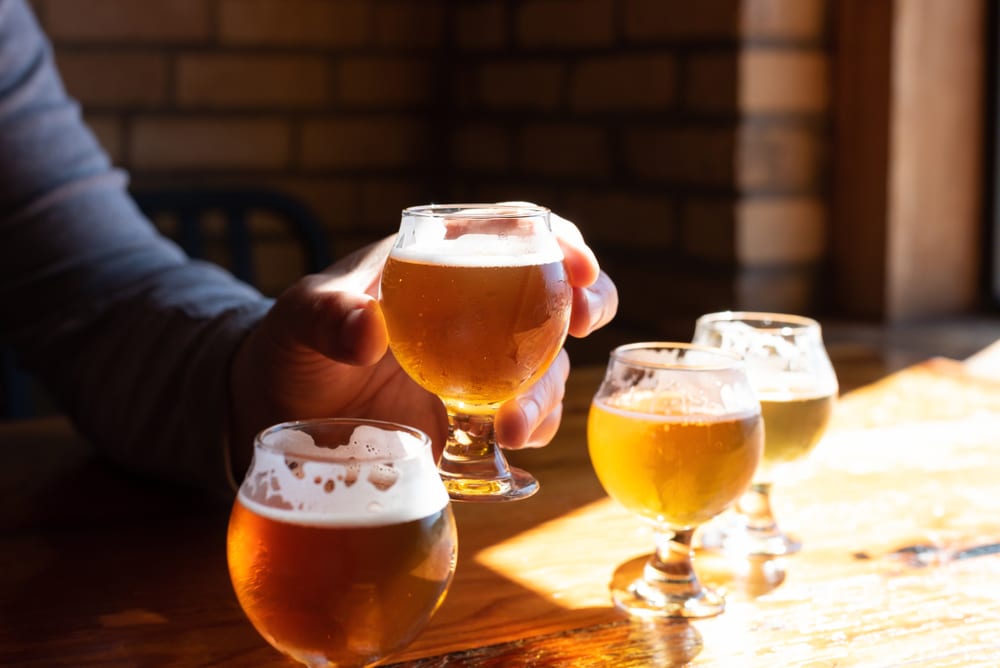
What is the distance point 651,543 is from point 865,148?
1.34m

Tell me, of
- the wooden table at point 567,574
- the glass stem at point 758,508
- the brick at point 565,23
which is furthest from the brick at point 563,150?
the glass stem at point 758,508

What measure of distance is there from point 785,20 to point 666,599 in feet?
4.90

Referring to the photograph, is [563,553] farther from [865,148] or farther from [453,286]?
[865,148]

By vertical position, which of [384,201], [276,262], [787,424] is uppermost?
[787,424]

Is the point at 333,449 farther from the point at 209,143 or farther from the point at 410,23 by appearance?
the point at 410,23

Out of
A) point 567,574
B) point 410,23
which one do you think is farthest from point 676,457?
point 410,23

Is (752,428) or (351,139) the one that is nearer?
(752,428)

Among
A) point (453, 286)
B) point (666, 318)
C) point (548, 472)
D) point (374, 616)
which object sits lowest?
point (666, 318)

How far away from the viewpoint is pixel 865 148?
2.13 meters

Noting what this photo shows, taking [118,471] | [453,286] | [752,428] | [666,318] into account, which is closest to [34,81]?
[118,471]

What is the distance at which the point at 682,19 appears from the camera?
2191mm

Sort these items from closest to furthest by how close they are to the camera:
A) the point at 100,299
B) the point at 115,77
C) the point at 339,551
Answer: the point at 339,551
the point at 100,299
the point at 115,77

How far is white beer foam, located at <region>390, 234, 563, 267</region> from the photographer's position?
0.83 m

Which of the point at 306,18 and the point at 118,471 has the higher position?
the point at 306,18
